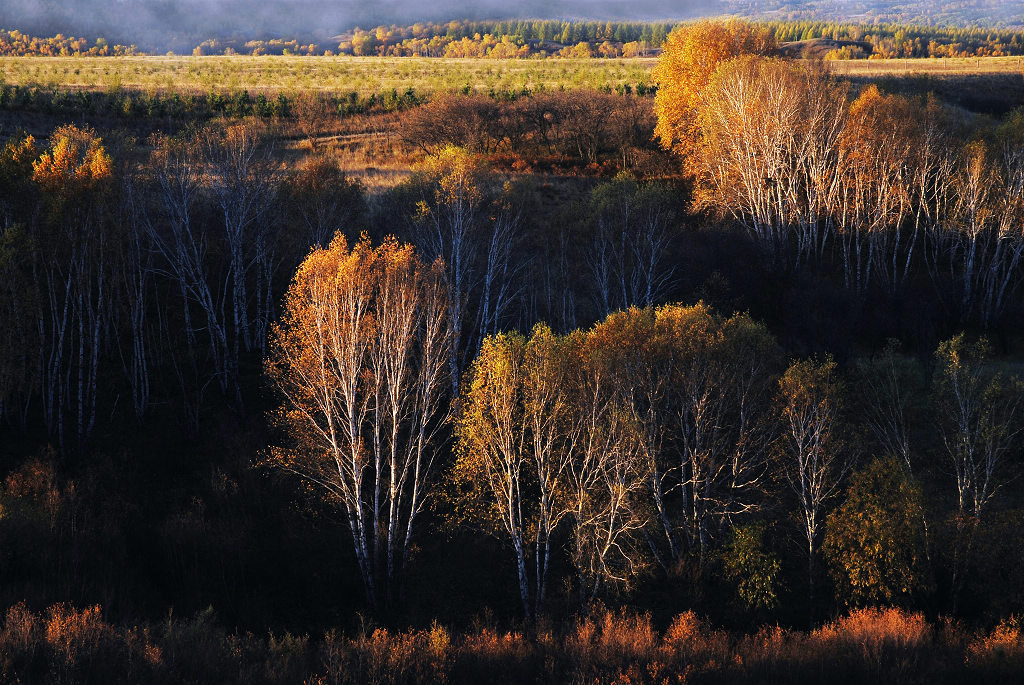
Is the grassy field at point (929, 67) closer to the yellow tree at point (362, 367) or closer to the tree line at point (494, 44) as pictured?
the tree line at point (494, 44)

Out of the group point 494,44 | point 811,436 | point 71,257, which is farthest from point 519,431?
point 494,44

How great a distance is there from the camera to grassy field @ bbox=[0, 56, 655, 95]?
8569 cm

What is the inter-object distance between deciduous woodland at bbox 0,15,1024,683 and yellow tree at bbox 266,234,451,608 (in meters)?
0.17

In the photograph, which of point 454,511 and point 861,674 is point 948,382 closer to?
point 861,674

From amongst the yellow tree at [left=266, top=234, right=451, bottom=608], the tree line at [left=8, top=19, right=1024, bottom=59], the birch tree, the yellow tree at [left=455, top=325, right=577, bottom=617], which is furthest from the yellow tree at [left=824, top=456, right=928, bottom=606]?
the tree line at [left=8, top=19, right=1024, bottom=59]

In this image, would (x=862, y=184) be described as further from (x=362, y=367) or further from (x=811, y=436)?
(x=362, y=367)

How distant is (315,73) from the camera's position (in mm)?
101750

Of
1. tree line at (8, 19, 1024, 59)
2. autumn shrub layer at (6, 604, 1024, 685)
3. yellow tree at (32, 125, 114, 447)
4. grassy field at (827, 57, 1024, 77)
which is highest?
tree line at (8, 19, 1024, 59)

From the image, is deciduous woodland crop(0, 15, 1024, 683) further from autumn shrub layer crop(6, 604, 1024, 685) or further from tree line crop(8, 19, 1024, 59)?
tree line crop(8, 19, 1024, 59)

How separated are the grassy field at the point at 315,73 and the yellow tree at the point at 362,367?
6040 centimetres

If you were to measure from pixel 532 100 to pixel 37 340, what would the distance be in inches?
1814

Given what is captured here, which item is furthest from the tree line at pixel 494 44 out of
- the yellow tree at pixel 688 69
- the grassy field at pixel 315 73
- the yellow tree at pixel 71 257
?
the yellow tree at pixel 71 257

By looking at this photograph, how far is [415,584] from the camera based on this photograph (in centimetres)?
3116

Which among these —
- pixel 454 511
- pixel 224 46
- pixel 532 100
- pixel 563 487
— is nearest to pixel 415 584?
pixel 454 511
